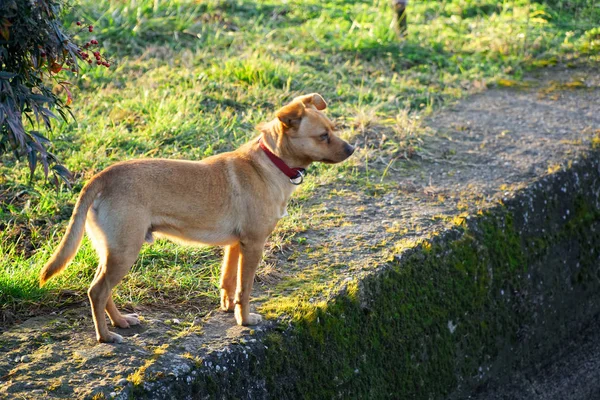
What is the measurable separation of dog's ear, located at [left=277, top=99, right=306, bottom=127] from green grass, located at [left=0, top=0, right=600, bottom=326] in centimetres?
108

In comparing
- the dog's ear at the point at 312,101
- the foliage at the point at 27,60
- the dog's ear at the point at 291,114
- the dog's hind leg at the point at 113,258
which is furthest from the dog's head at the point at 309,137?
the foliage at the point at 27,60

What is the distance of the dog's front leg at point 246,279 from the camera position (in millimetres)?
4156

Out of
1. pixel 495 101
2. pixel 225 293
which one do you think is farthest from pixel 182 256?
pixel 495 101

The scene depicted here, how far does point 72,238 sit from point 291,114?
4.23 feet

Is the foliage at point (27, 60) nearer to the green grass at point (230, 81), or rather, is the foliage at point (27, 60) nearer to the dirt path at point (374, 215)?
the dirt path at point (374, 215)

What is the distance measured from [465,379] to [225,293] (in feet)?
5.65

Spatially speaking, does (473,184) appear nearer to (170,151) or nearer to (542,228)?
(542,228)

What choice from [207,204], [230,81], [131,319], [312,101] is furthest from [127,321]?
[230,81]

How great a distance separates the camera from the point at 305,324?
4.30 m

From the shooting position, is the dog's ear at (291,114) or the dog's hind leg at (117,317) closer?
the dog's hind leg at (117,317)

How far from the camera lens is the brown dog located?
3.79 metres

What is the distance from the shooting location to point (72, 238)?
3771 millimetres

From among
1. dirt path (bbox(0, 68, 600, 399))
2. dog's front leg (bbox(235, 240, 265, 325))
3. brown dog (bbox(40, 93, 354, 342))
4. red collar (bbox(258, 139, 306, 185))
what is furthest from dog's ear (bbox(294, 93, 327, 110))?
dirt path (bbox(0, 68, 600, 399))

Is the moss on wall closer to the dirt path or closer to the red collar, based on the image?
the dirt path
